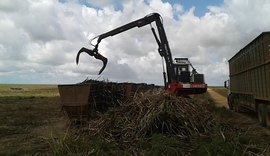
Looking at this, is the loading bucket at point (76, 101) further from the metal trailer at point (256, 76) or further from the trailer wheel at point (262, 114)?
the trailer wheel at point (262, 114)

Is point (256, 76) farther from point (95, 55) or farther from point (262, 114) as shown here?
point (95, 55)

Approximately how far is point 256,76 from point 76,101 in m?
7.39

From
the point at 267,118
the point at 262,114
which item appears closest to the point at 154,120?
the point at 267,118

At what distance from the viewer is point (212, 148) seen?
8.84 m

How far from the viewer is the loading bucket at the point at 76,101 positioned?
15898 millimetres

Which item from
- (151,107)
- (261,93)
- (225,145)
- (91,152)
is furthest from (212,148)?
(261,93)

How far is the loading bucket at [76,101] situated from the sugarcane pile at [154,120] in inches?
109

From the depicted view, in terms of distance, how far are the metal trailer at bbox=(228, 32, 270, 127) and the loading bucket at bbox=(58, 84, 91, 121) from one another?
22.1 ft

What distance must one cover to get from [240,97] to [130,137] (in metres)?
11.8

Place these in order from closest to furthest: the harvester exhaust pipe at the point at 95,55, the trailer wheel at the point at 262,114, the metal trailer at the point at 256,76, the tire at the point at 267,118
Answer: the metal trailer at the point at 256,76
the tire at the point at 267,118
the trailer wheel at the point at 262,114
the harvester exhaust pipe at the point at 95,55

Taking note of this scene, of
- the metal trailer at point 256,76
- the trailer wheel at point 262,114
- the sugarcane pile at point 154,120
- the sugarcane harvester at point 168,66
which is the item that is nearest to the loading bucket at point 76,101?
the sugarcane pile at point 154,120

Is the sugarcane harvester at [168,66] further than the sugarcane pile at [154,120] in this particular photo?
Yes

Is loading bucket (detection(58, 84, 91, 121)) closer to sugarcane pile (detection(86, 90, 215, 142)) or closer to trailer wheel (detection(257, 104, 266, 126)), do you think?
sugarcane pile (detection(86, 90, 215, 142))

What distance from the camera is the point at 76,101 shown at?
1605cm
